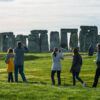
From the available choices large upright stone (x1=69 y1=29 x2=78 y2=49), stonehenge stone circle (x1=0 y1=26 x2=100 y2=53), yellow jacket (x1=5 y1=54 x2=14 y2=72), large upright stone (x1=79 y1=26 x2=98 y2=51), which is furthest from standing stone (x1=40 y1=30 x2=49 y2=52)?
yellow jacket (x1=5 y1=54 x2=14 y2=72)

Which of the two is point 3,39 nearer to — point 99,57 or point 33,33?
point 33,33

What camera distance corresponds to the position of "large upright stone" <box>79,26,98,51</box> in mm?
64875

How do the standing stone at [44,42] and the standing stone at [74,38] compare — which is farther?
the standing stone at [74,38]

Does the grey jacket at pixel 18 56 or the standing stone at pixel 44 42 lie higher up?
the grey jacket at pixel 18 56

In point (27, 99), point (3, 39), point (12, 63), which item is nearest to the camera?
point (27, 99)

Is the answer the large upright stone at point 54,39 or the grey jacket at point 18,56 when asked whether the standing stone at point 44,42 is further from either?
the grey jacket at point 18,56

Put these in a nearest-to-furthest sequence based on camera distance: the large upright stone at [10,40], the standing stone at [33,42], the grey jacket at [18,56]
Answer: the grey jacket at [18,56], the standing stone at [33,42], the large upright stone at [10,40]

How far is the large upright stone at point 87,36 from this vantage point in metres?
64.9

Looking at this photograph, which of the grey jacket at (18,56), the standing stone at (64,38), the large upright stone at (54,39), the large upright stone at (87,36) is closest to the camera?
the grey jacket at (18,56)

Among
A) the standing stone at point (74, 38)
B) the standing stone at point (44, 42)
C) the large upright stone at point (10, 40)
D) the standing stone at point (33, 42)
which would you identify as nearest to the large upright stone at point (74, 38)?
the standing stone at point (74, 38)

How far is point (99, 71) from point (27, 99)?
5.29 m

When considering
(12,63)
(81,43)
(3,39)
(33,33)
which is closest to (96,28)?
(81,43)

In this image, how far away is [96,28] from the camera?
65.6 metres

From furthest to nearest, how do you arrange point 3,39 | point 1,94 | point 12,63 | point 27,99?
→ point 3,39 < point 12,63 < point 1,94 < point 27,99
